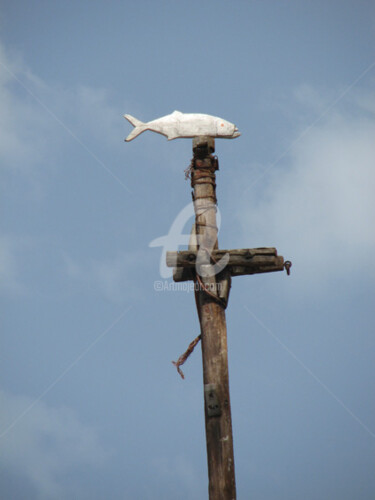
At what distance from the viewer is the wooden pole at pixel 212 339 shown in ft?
22.5

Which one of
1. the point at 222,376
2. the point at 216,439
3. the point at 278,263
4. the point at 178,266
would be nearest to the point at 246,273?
the point at 278,263

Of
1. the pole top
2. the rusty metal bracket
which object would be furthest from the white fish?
the rusty metal bracket

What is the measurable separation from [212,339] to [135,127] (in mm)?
3296

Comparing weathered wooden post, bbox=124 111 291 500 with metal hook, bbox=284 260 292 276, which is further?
metal hook, bbox=284 260 292 276

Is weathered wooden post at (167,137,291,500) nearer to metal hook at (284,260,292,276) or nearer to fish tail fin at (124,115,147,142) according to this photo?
metal hook at (284,260,292,276)

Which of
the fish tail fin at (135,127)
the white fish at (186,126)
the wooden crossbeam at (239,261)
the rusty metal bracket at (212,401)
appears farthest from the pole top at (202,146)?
the rusty metal bracket at (212,401)

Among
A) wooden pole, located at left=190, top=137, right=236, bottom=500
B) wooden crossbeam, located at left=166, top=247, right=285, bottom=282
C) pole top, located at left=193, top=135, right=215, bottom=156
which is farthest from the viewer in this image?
pole top, located at left=193, top=135, right=215, bottom=156

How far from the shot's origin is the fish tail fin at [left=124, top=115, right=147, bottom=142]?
8703 mm

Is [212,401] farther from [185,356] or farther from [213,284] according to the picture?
[213,284]

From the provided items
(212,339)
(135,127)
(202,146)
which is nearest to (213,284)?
(212,339)

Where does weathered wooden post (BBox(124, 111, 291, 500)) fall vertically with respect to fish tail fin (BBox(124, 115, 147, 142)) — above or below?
below

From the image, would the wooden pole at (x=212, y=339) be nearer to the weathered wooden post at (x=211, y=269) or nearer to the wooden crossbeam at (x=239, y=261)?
the weathered wooden post at (x=211, y=269)

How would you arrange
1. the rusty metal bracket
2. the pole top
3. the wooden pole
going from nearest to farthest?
the wooden pole < the rusty metal bracket < the pole top

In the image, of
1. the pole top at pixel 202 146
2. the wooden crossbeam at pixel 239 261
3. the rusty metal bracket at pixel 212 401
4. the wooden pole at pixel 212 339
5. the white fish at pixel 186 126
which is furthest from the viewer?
the white fish at pixel 186 126
